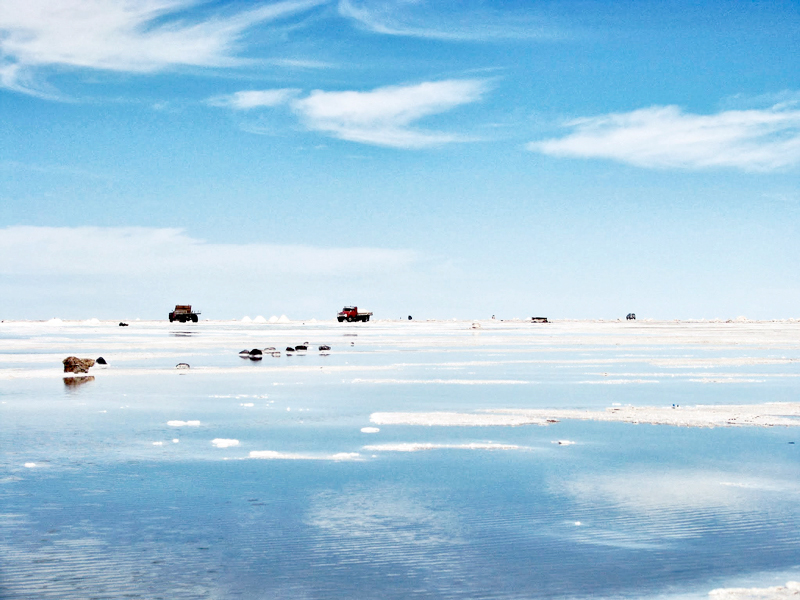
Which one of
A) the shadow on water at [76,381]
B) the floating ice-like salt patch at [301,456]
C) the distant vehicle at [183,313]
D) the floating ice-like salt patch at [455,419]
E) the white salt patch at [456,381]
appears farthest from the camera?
the distant vehicle at [183,313]

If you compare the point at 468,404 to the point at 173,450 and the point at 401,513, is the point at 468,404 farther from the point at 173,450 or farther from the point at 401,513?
the point at 401,513

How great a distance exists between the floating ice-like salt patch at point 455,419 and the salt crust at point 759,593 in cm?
928

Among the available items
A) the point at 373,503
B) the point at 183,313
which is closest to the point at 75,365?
the point at 373,503

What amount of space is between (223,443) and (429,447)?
3.37 m

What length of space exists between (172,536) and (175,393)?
1387cm

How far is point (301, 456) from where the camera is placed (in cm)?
1288

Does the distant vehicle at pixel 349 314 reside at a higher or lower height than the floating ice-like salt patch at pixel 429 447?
higher

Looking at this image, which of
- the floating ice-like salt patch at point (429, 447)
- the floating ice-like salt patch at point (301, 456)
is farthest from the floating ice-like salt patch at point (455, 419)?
the floating ice-like salt patch at point (301, 456)

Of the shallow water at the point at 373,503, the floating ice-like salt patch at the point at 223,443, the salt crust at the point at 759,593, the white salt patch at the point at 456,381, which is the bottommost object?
the salt crust at the point at 759,593

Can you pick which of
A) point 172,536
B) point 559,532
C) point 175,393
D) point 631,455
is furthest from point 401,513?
point 175,393

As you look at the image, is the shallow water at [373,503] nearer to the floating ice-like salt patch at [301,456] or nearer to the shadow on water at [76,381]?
the floating ice-like salt patch at [301,456]

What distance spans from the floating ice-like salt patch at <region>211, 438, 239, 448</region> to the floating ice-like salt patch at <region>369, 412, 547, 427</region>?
3.40 m

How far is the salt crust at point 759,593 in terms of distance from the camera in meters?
6.80

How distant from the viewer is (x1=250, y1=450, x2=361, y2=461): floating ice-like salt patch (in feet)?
41.7
